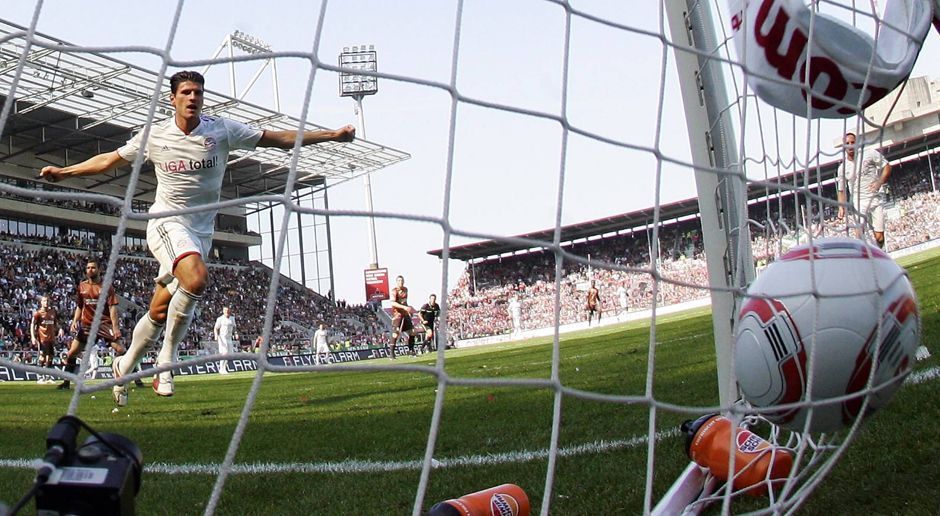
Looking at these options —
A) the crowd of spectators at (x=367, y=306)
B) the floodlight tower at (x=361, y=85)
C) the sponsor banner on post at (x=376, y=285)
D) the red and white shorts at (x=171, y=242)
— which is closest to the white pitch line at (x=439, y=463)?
the red and white shorts at (x=171, y=242)

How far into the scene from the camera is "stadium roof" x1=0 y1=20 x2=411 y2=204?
20031 millimetres

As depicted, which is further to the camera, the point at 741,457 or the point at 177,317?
the point at 177,317

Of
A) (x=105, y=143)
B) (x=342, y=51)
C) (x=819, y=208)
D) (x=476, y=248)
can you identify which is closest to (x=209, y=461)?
(x=819, y=208)

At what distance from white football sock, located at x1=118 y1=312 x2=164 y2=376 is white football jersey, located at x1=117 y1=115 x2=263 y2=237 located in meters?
0.64

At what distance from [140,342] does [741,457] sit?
379cm

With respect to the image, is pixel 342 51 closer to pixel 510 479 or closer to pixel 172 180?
pixel 172 180

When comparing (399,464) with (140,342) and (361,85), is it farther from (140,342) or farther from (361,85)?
(361,85)

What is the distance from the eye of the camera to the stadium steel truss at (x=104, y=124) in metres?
20.1

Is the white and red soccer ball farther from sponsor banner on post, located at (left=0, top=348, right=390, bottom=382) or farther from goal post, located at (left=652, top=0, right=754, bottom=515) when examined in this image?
sponsor banner on post, located at (left=0, top=348, right=390, bottom=382)

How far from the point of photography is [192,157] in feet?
15.7

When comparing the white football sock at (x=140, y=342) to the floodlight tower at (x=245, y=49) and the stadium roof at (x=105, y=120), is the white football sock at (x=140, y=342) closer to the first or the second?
the stadium roof at (x=105, y=120)

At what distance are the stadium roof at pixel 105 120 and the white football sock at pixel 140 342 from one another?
1255cm

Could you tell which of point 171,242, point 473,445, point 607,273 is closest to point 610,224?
point 607,273

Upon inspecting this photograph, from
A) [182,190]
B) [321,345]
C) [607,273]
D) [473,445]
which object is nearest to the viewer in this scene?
[473,445]
